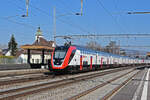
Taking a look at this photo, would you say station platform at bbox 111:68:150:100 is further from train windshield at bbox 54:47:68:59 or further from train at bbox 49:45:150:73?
train windshield at bbox 54:47:68:59

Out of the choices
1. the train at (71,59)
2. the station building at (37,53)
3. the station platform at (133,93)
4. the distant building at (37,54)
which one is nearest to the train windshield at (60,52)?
the train at (71,59)

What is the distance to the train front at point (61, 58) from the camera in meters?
25.1

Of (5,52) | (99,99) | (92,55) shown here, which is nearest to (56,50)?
(92,55)

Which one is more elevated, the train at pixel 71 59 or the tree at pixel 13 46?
the tree at pixel 13 46

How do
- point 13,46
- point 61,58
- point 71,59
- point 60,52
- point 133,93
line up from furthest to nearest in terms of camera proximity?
1. point 13,46
2. point 71,59
3. point 60,52
4. point 61,58
5. point 133,93

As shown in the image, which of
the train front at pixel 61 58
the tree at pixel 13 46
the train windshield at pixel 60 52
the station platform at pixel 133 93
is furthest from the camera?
the tree at pixel 13 46

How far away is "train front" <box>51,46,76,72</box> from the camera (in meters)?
25.1

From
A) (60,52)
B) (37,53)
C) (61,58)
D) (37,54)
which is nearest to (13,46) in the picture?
(37,54)

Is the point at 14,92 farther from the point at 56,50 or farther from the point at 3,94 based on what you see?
the point at 56,50

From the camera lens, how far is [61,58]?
25391 millimetres

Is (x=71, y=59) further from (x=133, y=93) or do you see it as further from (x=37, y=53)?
(x=37, y=53)

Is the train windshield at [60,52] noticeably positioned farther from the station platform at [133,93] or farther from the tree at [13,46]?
the tree at [13,46]

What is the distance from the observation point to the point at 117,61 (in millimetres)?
58062

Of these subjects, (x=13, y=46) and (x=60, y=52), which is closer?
(x=60, y=52)
